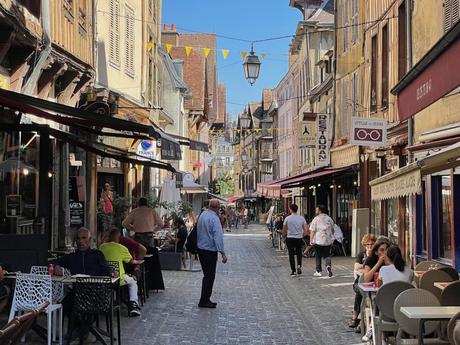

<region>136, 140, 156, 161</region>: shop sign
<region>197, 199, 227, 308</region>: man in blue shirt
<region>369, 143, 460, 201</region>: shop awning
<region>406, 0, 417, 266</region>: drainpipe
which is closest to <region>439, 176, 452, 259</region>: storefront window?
<region>406, 0, 417, 266</region>: drainpipe

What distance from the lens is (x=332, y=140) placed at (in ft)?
89.1

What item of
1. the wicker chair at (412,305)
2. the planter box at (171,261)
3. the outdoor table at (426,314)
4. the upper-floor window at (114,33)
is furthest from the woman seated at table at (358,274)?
the upper-floor window at (114,33)

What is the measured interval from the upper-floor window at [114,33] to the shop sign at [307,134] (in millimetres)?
10368

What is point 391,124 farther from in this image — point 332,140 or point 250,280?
point 332,140

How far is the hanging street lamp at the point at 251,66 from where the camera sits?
1955cm

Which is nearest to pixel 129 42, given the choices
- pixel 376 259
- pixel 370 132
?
pixel 370 132

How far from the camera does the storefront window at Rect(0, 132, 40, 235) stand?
12.4 metres

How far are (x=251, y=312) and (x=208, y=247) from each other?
124cm

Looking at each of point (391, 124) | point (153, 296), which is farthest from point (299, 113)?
point (153, 296)

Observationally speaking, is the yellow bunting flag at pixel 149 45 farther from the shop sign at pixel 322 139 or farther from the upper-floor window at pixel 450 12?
the upper-floor window at pixel 450 12

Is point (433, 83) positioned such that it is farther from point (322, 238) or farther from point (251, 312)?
point (322, 238)

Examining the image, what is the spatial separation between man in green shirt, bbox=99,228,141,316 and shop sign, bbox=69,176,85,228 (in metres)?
6.09

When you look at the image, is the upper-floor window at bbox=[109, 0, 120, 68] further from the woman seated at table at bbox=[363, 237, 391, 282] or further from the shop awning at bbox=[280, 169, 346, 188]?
the woman seated at table at bbox=[363, 237, 391, 282]

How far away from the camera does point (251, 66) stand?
771 inches
